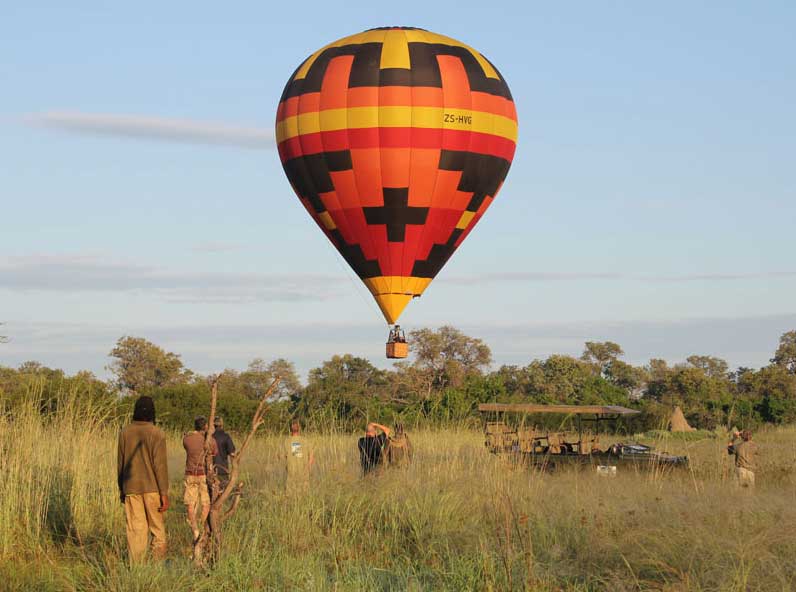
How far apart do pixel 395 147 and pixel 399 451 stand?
11967mm

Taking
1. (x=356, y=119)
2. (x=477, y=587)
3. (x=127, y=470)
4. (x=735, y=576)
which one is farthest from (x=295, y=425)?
(x=356, y=119)

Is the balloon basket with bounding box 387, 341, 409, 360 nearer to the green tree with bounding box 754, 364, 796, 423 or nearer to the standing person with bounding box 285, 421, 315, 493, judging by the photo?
the standing person with bounding box 285, 421, 315, 493

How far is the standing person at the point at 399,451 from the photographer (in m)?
16.3

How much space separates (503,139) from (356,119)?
400cm

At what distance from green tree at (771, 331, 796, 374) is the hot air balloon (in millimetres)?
76682

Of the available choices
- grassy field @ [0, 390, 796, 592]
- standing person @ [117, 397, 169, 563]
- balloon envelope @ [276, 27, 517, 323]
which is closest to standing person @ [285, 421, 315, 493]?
grassy field @ [0, 390, 796, 592]

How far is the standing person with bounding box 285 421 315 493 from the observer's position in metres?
14.3

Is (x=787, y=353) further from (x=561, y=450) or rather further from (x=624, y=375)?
(x=561, y=450)

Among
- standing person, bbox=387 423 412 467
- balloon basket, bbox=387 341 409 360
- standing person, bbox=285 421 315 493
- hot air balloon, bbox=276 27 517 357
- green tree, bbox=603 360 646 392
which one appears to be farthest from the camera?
green tree, bbox=603 360 646 392

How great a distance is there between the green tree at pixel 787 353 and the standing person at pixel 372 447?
8824cm

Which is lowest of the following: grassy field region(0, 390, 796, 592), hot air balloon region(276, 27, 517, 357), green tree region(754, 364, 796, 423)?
grassy field region(0, 390, 796, 592)

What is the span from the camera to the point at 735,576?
934 cm

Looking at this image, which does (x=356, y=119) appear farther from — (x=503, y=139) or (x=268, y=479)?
(x=268, y=479)

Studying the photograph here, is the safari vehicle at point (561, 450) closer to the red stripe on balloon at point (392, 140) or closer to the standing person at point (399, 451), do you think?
the standing person at point (399, 451)
